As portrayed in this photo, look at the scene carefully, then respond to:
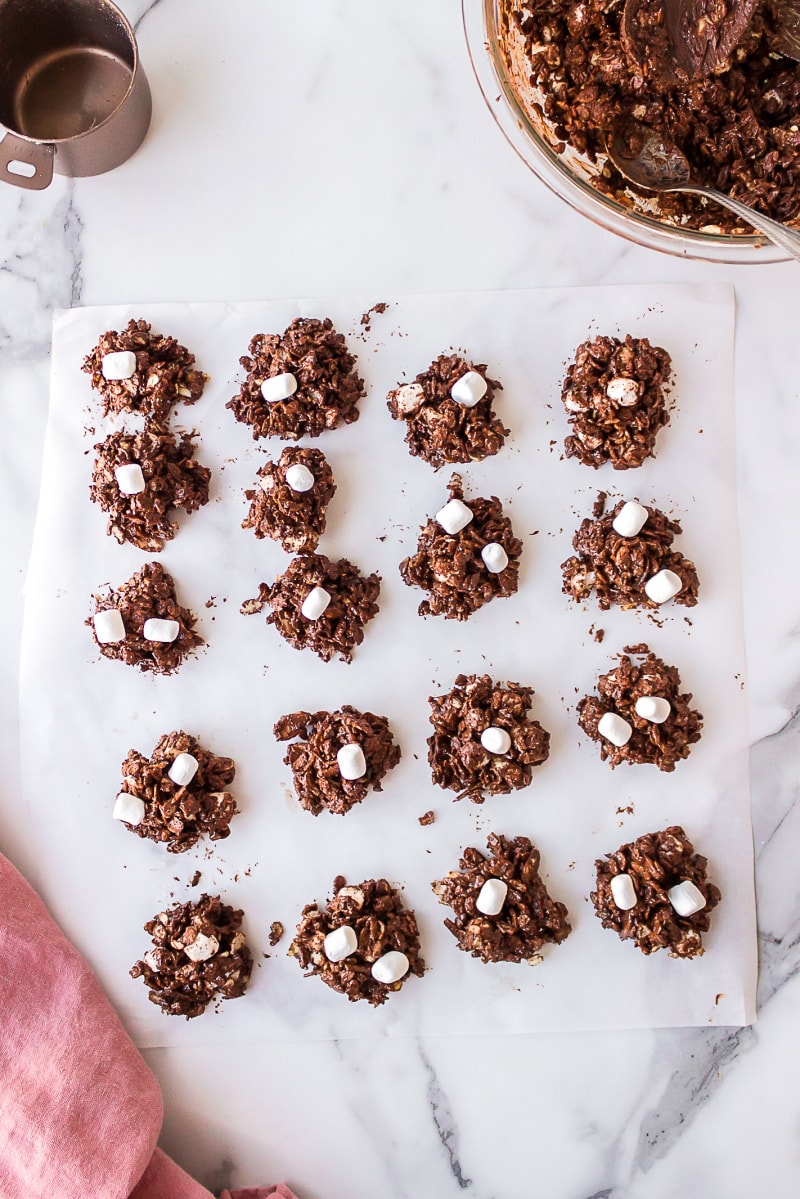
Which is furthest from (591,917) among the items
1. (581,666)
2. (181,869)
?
(181,869)

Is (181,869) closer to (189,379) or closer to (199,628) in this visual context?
(199,628)

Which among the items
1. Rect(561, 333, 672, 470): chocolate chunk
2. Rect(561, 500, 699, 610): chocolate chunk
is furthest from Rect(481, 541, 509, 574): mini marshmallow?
Rect(561, 333, 672, 470): chocolate chunk

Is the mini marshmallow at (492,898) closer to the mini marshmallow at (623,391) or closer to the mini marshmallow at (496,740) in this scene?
the mini marshmallow at (496,740)

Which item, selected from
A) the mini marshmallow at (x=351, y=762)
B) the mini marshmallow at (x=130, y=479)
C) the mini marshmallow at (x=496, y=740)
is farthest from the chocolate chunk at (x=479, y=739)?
the mini marshmallow at (x=130, y=479)

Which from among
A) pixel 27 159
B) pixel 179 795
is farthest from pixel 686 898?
pixel 27 159

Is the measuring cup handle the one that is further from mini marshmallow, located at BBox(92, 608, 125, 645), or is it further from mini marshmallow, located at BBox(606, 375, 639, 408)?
mini marshmallow, located at BBox(606, 375, 639, 408)

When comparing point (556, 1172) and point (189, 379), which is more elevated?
point (189, 379)
